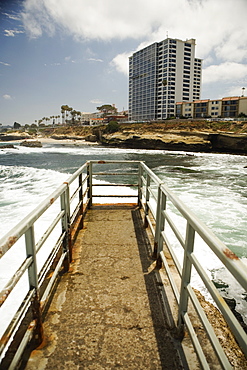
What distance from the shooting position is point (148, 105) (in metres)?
110

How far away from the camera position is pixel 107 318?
7.97 feet

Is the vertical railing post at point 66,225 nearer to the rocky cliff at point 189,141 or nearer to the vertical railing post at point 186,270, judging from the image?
the vertical railing post at point 186,270

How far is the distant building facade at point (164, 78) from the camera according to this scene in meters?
102

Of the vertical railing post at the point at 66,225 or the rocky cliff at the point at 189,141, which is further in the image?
the rocky cliff at the point at 189,141

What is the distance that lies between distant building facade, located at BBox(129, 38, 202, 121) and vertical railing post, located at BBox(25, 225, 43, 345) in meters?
103

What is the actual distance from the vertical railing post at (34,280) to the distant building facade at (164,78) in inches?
4047

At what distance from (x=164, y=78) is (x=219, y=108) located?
3625 cm

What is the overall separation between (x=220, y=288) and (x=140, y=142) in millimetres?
52601

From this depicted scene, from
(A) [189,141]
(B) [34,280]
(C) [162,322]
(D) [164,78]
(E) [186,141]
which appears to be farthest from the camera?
(D) [164,78]

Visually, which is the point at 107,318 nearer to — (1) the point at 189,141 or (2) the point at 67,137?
(1) the point at 189,141

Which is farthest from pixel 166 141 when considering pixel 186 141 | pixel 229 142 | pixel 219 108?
pixel 219 108

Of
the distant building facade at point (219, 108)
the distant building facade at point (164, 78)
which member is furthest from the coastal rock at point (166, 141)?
the distant building facade at point (164, 78)

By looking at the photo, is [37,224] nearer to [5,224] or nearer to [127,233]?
[5,224]

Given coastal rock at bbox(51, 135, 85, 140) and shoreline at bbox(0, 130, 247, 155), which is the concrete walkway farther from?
coastal rock at bbox(51, 135, 85, 140)
